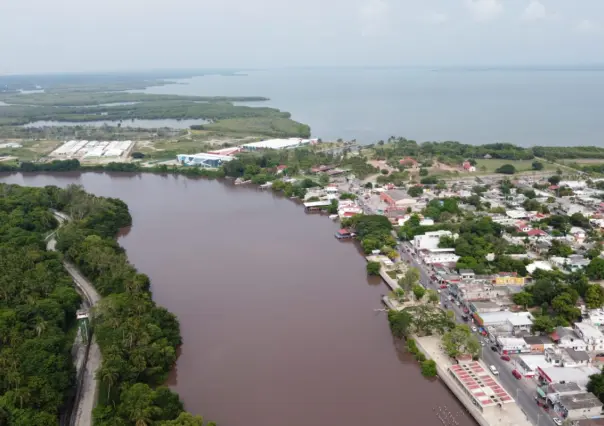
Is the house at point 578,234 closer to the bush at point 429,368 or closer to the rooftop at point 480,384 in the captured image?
the rooftop at point 480,384

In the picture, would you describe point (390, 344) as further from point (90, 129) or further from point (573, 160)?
point (90, 129)

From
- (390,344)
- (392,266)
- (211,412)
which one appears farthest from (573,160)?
(211,412)

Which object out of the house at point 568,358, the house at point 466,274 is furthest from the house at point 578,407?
the house at point 466,274

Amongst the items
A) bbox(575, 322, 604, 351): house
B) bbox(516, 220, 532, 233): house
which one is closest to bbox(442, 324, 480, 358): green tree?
bbox(575, 322, 604, 351): house

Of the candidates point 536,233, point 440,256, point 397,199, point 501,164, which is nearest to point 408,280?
point 440,256

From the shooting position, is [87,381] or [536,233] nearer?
[87,381]

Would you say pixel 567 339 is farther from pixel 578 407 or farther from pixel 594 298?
pixel 578 407
